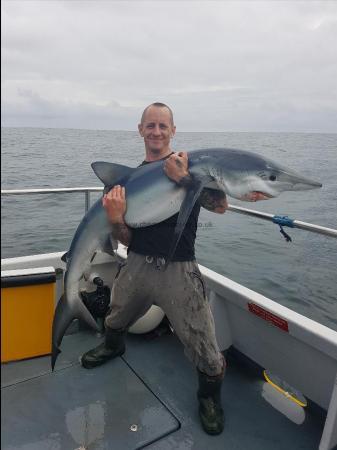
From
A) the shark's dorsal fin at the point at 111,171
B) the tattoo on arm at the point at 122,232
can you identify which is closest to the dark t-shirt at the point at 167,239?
the tattoo on arm at the point at 122,232

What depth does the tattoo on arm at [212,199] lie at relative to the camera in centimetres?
270

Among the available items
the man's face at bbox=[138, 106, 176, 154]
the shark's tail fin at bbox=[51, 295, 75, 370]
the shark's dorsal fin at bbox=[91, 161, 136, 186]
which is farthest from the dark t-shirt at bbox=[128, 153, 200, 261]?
the shark's tail fin at bbox=[51, 295, 75, 370]

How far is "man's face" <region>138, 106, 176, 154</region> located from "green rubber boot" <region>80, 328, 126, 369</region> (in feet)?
5.00

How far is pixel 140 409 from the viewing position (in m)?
2.90

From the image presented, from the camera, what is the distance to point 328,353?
8.30ft

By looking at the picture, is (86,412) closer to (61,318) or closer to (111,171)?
(61,318)

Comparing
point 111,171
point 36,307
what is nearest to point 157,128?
point 111,171

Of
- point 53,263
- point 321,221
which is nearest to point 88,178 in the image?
point 321,221

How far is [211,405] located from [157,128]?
1.98m

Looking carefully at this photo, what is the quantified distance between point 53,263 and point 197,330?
1.81m

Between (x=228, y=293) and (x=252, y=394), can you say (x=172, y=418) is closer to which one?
(x=252, y=394)

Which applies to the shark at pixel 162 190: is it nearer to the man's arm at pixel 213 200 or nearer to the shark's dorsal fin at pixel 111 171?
the shark's dorsal fin at pixel 111 171

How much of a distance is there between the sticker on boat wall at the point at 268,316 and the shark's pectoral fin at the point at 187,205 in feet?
3.61

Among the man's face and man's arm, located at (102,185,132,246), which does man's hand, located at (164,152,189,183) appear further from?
the man's face
